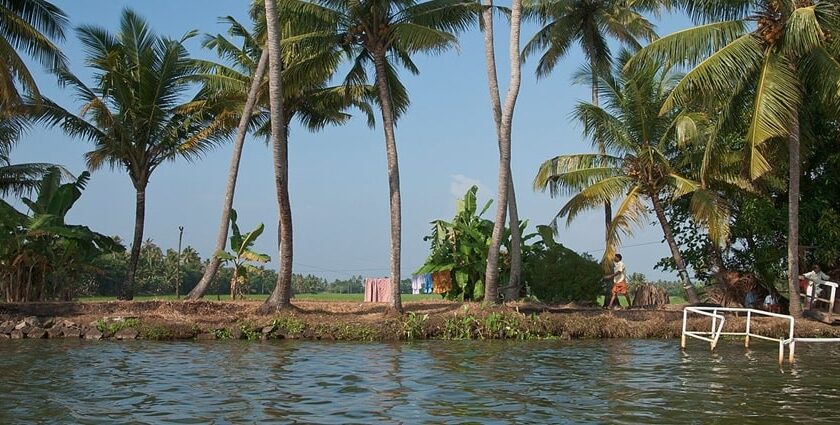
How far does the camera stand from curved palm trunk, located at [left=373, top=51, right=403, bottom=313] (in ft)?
74.5

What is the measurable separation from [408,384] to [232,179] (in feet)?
48.6

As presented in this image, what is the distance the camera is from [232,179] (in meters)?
25.7

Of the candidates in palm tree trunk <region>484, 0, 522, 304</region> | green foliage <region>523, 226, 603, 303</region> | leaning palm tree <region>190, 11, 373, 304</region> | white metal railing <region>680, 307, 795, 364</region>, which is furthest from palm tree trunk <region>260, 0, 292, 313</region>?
white metal railing <region>680, 307, 795, 364</region>

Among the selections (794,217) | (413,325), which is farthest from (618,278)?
(413,325)

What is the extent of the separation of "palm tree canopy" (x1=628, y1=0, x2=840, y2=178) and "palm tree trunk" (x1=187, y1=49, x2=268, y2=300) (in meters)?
11.2

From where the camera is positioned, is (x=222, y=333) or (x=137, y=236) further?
(x=137, y=236)

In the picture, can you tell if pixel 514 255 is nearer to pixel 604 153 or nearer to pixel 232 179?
pixel 604 153

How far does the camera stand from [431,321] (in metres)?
20.9

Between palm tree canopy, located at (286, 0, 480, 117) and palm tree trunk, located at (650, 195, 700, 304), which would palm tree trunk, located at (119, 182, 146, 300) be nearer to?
→ palm tree canopy, located at (286, 0, 480, 117)

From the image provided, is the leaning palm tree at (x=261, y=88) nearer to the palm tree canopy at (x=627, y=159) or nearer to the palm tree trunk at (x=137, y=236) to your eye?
the palm tree trunk at (x=137, y=236)

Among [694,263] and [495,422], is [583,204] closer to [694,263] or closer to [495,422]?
[694,263]

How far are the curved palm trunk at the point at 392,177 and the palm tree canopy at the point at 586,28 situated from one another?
30.7 ft

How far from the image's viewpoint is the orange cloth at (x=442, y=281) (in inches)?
1117

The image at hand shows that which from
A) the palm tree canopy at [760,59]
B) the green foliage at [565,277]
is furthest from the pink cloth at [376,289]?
the palm tree canopy at [760,59]
